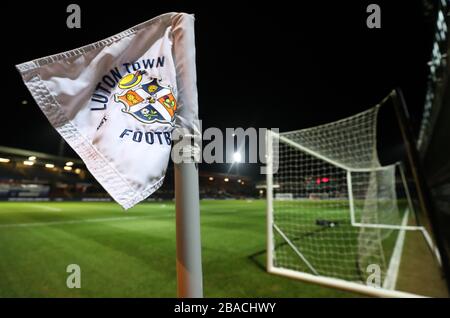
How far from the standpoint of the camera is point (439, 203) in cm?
1050

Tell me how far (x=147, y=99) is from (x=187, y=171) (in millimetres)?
388

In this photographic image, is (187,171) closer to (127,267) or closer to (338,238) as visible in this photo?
(127,267)

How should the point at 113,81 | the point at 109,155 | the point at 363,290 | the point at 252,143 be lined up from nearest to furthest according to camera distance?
the point at 109,155
the point at 113,81
the point at 252,143
the point at 363,290

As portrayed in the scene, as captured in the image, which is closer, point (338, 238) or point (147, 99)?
point (147, 99)

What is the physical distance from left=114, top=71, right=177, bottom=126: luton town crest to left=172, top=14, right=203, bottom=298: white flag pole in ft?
0.16

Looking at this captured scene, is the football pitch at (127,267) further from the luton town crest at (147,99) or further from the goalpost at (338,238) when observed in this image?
the luton town crest at (147,99)

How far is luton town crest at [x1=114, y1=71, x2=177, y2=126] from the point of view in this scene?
112cm

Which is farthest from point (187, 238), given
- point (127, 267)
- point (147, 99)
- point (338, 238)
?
point (338, 238)

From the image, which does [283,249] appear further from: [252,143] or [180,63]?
[180,63]

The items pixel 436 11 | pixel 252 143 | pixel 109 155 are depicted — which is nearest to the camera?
pixel 109 155

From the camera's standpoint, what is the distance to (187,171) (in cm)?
107
